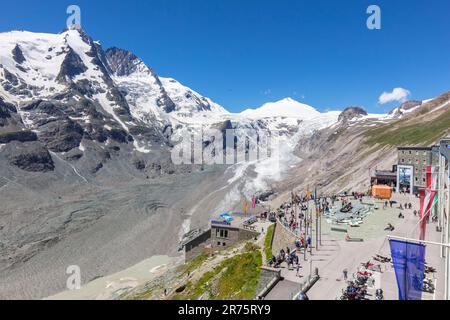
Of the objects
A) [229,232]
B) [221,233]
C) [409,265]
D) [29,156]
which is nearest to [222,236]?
[221,233]

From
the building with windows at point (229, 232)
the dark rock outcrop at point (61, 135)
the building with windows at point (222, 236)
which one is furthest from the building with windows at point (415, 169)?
the dark rock outcrop at point (61, 135)

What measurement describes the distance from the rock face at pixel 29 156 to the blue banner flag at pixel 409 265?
5863 inches

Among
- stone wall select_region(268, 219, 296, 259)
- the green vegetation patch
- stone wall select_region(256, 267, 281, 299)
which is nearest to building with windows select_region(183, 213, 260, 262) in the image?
stone wall select_region(268, 219, 296, 259)

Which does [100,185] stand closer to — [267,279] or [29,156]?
[29,156]

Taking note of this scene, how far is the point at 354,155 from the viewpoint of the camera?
12081cm

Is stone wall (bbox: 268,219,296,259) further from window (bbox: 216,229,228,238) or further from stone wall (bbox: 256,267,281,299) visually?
window (bbox: 216,229,228,238)

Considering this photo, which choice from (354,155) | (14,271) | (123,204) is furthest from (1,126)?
(354,155)

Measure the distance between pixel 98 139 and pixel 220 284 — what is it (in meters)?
172

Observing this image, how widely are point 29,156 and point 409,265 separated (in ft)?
512

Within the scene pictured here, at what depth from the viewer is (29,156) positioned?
142625 mm

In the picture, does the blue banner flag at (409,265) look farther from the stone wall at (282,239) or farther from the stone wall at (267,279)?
the stone wall at (282,239)

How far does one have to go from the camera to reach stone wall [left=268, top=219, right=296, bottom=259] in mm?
34750

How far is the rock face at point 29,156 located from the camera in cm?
13812
